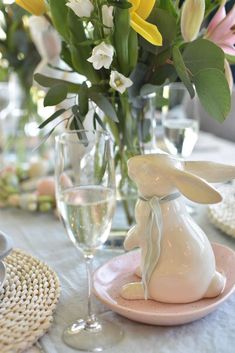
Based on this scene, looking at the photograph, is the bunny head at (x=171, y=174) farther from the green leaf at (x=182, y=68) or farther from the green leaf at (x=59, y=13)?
the green leaf at (x=59, y=13)

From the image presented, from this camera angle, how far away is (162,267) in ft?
2.37

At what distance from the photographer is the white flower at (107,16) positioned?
0.79 m

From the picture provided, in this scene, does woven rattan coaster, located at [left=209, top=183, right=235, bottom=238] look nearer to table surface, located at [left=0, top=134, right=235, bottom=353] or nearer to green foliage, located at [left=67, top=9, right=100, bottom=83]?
table surface, located at [left=0, top=134, right=235, bottom=353]

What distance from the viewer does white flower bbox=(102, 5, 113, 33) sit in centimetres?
79

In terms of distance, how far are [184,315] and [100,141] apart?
23 centimetres

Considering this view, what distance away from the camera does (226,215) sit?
3.31 ft

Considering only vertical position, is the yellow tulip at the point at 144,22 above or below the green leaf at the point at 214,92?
above

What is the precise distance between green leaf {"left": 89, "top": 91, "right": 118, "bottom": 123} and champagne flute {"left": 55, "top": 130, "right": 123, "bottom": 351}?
0.10 metres

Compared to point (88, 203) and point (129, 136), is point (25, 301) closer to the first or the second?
point (88, 203)

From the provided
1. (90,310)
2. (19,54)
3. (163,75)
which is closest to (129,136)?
(163,75)

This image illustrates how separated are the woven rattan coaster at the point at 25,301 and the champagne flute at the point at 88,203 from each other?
0.04 meters

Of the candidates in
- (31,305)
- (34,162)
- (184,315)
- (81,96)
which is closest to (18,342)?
(31,305)

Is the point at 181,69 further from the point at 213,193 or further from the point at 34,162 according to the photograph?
the point at 34,162

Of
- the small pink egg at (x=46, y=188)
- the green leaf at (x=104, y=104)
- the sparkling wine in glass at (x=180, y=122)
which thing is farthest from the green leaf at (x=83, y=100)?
the small pink egg at (x=46, y=188)
